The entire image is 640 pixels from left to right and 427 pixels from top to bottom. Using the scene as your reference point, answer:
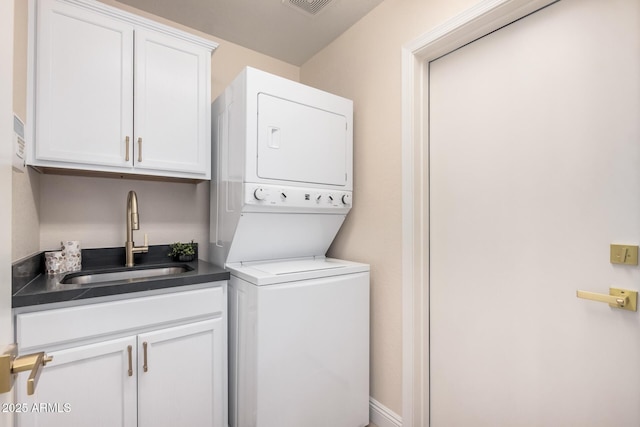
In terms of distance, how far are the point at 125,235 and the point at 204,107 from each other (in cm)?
97

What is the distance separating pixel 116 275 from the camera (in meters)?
1.81

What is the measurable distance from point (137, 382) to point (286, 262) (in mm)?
961

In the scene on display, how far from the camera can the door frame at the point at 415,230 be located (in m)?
1.69

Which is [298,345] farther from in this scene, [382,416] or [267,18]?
[267,18]

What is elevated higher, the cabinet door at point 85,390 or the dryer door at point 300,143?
the dryer door at point 300,143

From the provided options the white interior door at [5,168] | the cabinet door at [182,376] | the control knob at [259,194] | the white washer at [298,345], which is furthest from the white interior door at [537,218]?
the white interior door at [5,168]

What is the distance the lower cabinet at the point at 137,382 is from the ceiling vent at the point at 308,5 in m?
1.93

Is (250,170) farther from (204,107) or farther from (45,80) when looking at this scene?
(45,80)

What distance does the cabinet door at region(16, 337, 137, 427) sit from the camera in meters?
1.19

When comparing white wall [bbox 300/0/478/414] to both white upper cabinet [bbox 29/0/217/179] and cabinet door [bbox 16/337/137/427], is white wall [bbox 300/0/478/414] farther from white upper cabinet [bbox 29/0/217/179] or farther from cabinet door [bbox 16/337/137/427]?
cabinet door [bbox 16/337/137/427]

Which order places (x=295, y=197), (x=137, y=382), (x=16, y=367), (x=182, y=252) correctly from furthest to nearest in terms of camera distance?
(x=182, y=252), (x=295, y=197), (x=137, y=382), (x=16, y=367)

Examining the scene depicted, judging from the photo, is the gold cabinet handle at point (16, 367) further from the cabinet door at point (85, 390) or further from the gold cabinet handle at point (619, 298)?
the gold cabinet handle at point (619, 298)

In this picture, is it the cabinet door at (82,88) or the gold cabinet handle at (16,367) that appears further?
the cabinet door at (82,88)

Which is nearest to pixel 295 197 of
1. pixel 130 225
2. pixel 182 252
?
pixel 182 252
